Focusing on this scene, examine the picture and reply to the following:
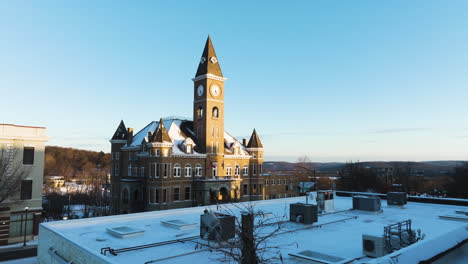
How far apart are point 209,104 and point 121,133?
18.7 m

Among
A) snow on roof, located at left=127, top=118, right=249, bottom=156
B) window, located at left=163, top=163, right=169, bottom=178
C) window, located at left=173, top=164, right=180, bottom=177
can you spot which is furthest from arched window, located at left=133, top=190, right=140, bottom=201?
snow on roof, located at left=127, top=118, right=249, bottom=156

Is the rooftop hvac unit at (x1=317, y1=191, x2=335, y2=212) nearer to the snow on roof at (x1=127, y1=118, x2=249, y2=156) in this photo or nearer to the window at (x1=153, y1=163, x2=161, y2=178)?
the window at (x1=153, y1=163, x2=161, y2=178)

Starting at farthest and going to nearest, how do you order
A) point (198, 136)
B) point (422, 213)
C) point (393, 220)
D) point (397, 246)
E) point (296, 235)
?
point (198, 136) < point (422, 213) < point (393, 220) < point (296, 235) < point (397, 246)

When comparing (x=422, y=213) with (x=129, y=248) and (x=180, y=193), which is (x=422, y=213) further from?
(x=180, y=193)

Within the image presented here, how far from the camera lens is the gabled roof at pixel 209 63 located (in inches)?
2120

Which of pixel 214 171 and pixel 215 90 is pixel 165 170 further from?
pixel 215 90

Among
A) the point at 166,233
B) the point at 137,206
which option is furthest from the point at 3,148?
the point at 166,233

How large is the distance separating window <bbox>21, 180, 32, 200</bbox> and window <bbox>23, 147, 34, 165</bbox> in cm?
203

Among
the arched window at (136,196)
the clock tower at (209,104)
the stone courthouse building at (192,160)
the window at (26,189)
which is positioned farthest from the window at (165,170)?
the window at (26,189)

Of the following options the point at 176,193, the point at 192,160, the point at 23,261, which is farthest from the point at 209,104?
the point at 23,261

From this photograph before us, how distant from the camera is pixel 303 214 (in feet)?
55.5

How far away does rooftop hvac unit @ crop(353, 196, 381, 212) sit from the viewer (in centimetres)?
2212

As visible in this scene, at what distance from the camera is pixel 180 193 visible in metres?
48.3

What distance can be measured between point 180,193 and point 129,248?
36.6 m
